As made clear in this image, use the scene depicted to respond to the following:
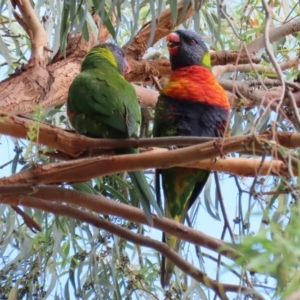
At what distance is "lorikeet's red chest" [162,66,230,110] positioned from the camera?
152cm

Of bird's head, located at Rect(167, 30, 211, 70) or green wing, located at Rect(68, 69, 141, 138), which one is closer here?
green wing, located at Rect(68, 69, 141, 138)

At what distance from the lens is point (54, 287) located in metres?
1.53

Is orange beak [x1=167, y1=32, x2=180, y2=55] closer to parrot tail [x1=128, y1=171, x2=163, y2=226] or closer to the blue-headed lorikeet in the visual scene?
the blue-headed lorikeet

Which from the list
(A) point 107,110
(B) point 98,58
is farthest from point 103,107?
(B) point 98,58

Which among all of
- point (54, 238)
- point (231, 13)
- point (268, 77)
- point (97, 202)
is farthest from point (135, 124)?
point (231, 13)

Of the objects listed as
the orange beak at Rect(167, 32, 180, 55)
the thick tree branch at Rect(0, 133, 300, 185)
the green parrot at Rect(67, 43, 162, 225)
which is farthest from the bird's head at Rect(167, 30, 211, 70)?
the thick tree branch at Rect(0, 133, 300, 185)

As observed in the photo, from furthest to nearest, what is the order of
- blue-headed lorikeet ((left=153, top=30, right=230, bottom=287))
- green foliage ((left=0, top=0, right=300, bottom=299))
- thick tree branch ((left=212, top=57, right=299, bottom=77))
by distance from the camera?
thick tree branch ((left=212, top=57, right=299, bottom=77)) → blue-headed lorikeet ((left=153, top=30, right=230, bottom=287)) → green foliage ((left=0, top=0, right=300, bottom=299))

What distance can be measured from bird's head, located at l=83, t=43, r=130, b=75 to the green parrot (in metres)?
0.12

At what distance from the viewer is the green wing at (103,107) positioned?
1202 mm

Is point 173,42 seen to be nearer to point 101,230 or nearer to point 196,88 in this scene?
point 196,88

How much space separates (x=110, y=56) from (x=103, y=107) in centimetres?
30

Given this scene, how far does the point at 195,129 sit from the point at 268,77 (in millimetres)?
360

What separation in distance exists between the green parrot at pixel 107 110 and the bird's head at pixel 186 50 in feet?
1.08

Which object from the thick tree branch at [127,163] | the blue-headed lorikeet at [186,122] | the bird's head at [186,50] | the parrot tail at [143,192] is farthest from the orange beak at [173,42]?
the thick tree branch at [127,163]
